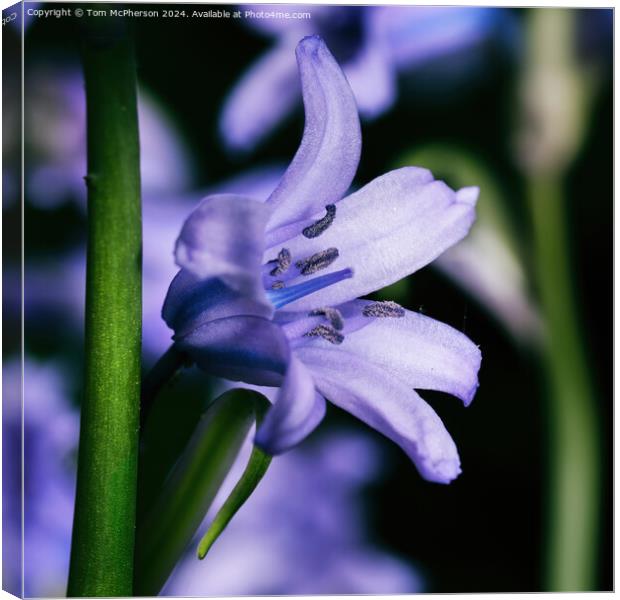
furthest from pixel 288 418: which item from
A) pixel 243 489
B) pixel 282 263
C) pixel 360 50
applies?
pixel 360 50

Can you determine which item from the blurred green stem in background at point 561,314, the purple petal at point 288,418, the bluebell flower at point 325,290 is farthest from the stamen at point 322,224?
the blurred green stem in background at point 561,314

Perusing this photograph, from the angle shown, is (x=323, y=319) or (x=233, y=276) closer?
(x=233, y=276)

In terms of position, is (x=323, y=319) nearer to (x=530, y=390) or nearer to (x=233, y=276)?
(x=233, y=276)

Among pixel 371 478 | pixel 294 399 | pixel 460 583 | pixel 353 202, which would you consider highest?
pixel 353 202

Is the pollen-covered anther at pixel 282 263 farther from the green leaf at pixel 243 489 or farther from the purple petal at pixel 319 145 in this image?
the green leaf at pixel 243 489

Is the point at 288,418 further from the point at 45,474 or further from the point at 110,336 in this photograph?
the point at 45,474

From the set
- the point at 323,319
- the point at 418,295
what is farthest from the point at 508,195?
the point at 323,319

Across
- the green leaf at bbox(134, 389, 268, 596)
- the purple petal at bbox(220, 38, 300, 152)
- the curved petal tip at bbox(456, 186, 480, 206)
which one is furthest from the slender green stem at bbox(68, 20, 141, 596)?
the purple petal at bbox(220, 38, 300, 152)

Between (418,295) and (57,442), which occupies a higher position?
(418,295)
